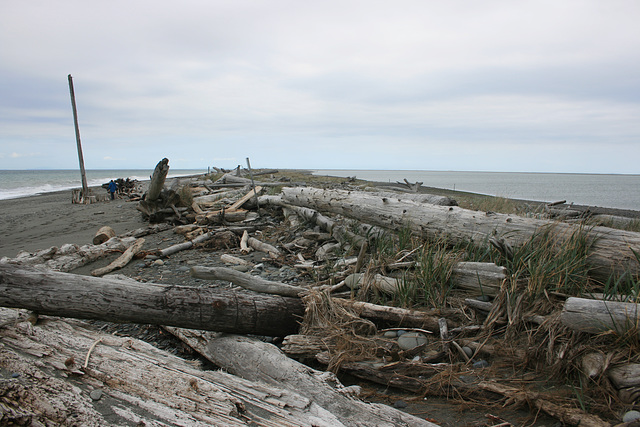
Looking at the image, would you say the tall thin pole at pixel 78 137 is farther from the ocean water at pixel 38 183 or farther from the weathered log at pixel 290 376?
the weathered log at pixel 290 376

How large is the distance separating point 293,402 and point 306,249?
5.01m

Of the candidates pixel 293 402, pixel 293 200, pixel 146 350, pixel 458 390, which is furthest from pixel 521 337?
pixel 293 200

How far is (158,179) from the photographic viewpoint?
9.58 m

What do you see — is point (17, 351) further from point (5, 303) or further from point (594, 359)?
point (594, 359)

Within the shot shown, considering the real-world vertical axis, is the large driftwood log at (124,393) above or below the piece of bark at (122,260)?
above

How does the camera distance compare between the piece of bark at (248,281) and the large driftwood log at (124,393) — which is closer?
the large driftwood log at (124,393)

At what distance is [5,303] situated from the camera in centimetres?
304

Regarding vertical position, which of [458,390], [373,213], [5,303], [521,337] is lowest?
[458,390]

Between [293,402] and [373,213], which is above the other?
[373,213]

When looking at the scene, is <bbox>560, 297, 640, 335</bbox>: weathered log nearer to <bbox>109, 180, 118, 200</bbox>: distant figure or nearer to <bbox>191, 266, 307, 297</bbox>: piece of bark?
<bbox>191, 266, 307, 297</bbox>: piece of bark

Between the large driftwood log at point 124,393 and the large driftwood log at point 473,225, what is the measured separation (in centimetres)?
322

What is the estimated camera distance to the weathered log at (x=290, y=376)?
7.65ft

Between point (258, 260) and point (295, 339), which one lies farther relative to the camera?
point (258, 260)

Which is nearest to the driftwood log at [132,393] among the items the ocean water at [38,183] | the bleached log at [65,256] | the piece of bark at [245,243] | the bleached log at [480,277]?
the bleached log at [480,277]
